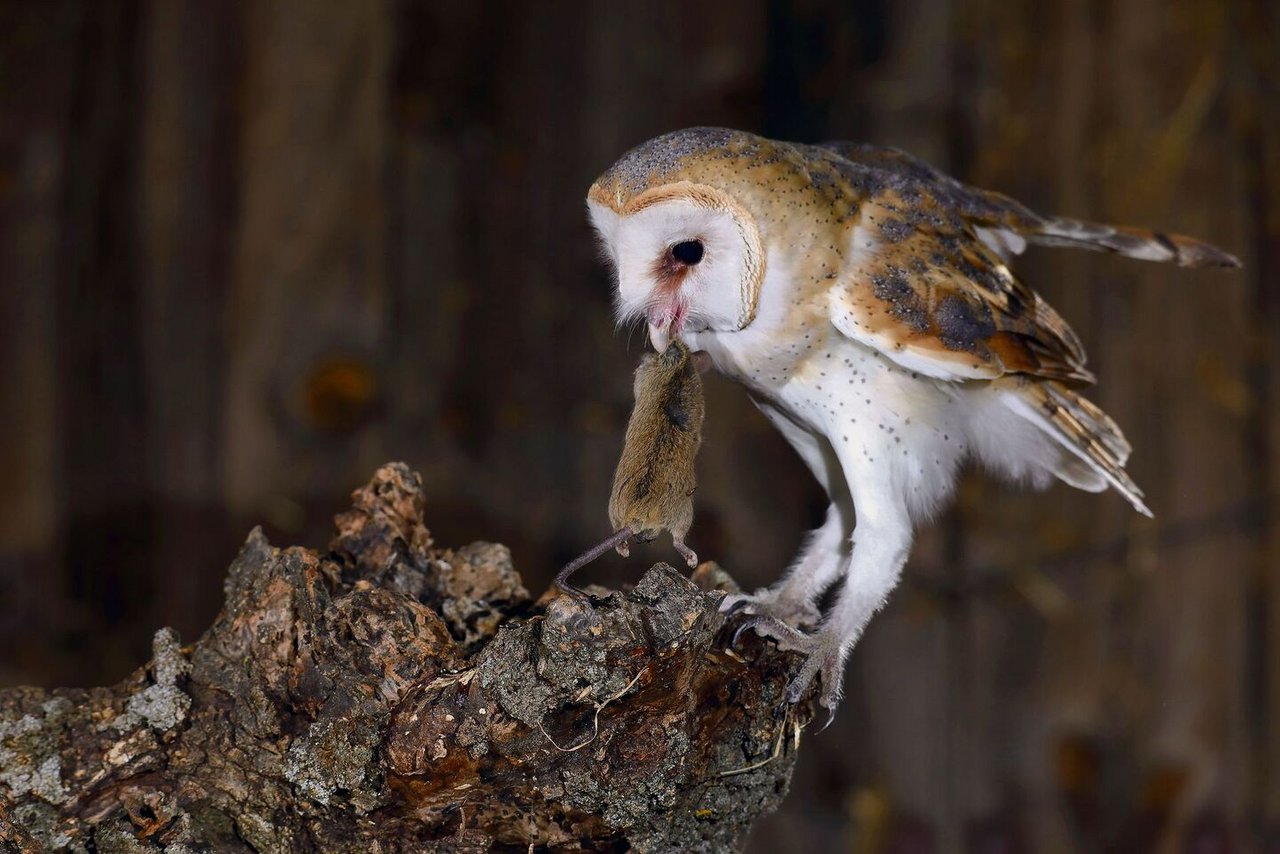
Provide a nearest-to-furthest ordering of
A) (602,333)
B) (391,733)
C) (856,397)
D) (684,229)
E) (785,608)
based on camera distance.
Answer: (391,733) → (684,229) → (856,397) → (785,608) → (602,333)

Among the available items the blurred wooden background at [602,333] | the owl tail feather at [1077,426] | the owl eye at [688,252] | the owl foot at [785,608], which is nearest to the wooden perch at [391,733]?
the owl foot at [785,608]

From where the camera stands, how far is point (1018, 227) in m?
1.19

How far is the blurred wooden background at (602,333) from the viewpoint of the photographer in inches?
69.1

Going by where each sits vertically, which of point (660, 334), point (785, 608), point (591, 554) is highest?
point (660, 334)

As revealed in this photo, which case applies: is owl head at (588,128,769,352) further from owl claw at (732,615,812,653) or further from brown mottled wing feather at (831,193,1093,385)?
owl claw at (732,615,812,653)

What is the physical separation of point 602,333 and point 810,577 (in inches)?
29.0

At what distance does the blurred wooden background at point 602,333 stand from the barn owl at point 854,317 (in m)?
0.60

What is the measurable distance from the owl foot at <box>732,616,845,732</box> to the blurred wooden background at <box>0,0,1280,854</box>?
0.77 meters

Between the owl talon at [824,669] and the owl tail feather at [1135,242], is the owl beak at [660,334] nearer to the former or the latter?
the owl talon at [824,669]

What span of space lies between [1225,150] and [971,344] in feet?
3.26

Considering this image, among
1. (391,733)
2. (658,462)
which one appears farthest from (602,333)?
(391,733)

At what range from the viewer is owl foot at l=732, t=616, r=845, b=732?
3.28 ft

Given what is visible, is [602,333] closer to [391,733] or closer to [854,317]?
[854,317]

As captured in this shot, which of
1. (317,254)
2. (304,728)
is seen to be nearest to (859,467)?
(304,728)
